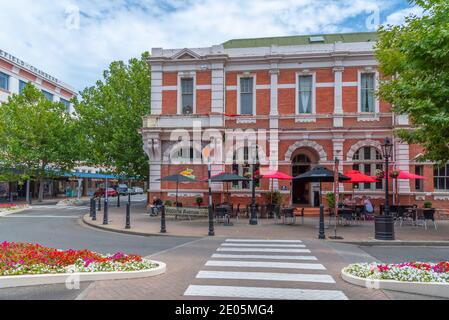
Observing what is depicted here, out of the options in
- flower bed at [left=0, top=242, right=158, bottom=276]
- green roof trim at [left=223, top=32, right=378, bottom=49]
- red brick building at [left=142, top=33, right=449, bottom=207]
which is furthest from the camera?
green roof trim at [left=223, top=32, right=378, bottom=49]

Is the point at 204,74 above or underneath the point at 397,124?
above

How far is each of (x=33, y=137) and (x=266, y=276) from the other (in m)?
32.9

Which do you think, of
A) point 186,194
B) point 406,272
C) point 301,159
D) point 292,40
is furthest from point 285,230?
point 292,40

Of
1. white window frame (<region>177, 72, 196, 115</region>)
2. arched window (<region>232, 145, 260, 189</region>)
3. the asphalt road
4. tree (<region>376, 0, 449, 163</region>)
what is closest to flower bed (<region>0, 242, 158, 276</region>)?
the asphalt road

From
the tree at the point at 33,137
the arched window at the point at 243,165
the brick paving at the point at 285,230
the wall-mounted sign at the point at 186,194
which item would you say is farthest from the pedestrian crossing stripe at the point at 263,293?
the tree at the point at 33,137

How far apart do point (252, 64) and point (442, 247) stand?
15.6m

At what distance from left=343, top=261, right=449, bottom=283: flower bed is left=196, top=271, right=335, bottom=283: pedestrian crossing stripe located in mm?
618

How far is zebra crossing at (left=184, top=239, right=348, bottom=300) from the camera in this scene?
6.54 meters

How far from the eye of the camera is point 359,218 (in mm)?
20438

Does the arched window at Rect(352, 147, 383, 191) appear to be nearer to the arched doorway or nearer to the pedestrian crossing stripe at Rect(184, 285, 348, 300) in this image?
the arched doorway

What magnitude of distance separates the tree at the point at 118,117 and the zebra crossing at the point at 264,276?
19.9m

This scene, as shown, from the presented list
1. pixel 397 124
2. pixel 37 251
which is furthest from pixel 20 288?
pixel 397 124

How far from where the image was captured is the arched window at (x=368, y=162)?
22.6 m
